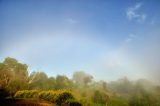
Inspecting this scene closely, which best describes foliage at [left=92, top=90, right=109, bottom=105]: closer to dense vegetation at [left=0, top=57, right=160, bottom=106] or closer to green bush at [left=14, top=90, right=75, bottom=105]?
dense vegetation at [left=0, top=57, right=160, bottom=106]

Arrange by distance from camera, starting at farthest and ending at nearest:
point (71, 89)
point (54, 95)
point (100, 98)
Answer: point (71, 89) < point (100, 98) < point (54, 95)

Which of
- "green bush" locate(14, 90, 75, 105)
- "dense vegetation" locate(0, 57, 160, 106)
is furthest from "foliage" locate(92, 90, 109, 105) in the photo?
"green bush" locate(14, 90, 75, 105)

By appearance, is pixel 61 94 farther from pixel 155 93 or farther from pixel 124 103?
pixel 155 93

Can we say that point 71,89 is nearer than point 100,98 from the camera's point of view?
No

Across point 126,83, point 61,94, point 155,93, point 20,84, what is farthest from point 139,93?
point 20,84

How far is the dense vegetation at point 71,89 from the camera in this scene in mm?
19830

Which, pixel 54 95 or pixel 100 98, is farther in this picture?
pixel 100 98

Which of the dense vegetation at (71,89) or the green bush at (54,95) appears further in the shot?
the dense vegetation at (71,89)

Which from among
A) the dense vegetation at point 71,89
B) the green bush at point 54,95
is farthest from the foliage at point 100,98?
the green bush at point 54,95

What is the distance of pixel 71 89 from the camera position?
25.5 meters

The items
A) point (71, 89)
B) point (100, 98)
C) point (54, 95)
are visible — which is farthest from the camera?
point (71, 89)

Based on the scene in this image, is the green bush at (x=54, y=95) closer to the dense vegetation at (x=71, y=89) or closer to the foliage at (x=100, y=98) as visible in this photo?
the dense vegetation at (x=71, y=89)

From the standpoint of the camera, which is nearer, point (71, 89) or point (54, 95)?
point (54, 95)

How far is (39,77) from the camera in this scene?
30031 millimetres
